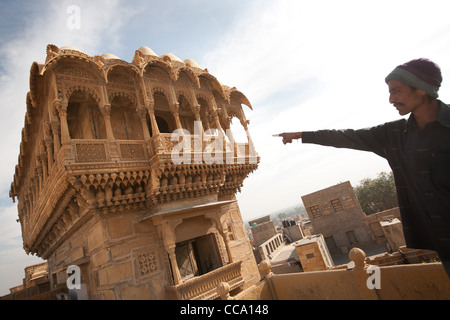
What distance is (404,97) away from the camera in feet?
6.69

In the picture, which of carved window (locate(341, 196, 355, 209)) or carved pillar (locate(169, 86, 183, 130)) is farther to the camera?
carved window (locate(341, 196, 355, 209))

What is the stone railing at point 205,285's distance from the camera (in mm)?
6488

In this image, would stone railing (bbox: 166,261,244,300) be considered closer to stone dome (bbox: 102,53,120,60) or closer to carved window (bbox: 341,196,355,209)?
stone dome (bbox: 102,53,120,60)

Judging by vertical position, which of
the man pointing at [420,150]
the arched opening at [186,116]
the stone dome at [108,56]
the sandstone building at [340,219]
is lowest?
the sandstone building at [340,219]

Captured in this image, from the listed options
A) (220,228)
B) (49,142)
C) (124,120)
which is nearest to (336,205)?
(220,228)

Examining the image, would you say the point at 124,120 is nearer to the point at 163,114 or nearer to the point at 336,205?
the point at 163,114

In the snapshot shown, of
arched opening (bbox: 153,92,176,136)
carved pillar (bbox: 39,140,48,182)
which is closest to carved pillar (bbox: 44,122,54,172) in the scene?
carved pillar (bbox: 39,140,48,182)

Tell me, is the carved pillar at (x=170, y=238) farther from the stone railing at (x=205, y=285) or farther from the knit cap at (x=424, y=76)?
the knit cap at (x=424, y=76)

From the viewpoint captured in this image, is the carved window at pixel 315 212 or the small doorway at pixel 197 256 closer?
the small doorway at pixel 197 256

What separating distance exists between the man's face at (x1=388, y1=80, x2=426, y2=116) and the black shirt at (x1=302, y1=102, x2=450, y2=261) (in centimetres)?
12

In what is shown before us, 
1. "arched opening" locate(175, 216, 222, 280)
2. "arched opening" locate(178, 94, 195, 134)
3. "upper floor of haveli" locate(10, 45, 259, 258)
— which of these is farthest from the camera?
"arched opening" locate(178, 94, 195, 134)

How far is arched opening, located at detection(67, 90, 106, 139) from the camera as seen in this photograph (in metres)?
7.73

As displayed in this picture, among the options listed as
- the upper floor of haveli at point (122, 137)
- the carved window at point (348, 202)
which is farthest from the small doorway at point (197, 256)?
the carved window at point (348, 202)

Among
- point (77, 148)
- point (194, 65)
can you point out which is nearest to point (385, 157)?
point (77, 148)
